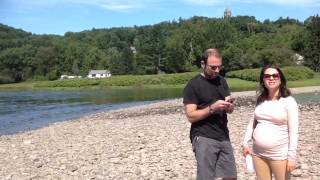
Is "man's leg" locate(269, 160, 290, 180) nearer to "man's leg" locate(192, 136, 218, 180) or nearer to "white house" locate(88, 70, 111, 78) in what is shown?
"man's leg" locate(192, 136, 218, 180)

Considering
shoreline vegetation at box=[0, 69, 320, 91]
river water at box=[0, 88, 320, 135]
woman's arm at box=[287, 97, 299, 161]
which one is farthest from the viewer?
shoreline vegetation at box=[0, 69, 320, 91]

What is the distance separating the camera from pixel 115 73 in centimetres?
14475

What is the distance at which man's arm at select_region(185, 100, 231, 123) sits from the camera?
251 inches

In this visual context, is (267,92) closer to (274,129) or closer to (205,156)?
(274,129)

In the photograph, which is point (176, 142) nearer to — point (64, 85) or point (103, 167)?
point (103, 167)

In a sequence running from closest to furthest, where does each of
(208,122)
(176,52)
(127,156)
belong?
1. (208,122)
2. (127,156)
3. (176,52)

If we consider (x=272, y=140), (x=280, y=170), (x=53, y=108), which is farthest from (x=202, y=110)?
(x=53, y=108)

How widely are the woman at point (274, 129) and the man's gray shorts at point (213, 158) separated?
429 millimetres

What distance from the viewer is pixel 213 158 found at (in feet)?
22.3

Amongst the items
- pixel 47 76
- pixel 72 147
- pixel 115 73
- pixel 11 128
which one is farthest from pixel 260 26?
pixel 72 147

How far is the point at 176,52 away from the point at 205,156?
12842 centimetres

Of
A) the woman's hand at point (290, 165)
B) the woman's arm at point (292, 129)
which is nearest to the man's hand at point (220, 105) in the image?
the woman's arm at point (292, 129)

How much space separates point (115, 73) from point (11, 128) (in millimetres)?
111919

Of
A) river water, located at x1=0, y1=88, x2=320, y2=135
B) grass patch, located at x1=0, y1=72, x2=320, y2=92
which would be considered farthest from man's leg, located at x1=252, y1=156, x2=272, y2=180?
grass patch, located at x1=0, y1=72, x2=320, y2=92
